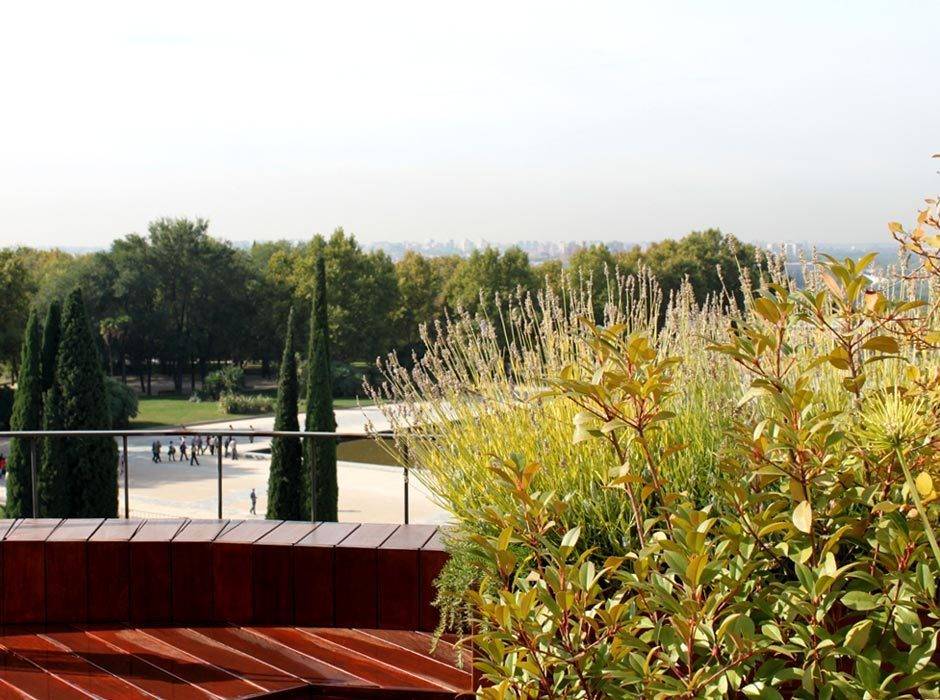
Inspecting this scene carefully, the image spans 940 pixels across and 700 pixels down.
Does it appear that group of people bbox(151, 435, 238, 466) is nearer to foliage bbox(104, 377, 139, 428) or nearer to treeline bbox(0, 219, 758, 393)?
foliage bbox(104, 377, 139, 428)

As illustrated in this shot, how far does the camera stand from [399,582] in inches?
114

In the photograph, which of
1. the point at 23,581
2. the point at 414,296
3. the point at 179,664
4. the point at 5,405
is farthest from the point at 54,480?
the point at 414,296

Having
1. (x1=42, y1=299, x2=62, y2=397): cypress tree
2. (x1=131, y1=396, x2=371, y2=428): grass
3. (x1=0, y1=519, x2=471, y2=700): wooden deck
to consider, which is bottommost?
(x1=131, y1=396, x2=371, y2=428): grass

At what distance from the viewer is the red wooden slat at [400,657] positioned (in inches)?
102

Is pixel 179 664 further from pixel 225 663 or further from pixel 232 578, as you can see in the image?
pixel 232 578

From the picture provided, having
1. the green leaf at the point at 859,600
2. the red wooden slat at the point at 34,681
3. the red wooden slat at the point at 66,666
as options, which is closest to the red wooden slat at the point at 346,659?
the red wooden slat at the point at 66,666

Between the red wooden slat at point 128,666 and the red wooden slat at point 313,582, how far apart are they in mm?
474

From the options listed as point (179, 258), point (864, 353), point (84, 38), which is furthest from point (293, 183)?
point (864, 353)

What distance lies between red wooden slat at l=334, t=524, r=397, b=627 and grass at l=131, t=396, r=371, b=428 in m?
27.1

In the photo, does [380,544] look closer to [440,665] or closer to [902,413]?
[440,665]

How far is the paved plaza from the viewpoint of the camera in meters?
17.4

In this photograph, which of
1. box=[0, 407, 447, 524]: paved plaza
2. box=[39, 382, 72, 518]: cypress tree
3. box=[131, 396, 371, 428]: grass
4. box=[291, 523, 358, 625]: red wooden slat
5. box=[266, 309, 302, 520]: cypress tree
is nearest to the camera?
box=[291, 523, 358, 625]: red wooden slat

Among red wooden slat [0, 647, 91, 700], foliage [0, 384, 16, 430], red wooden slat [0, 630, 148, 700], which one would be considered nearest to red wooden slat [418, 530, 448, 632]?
red wooden slat [0, 630, 148, 700]

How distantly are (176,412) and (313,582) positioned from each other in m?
32.0
